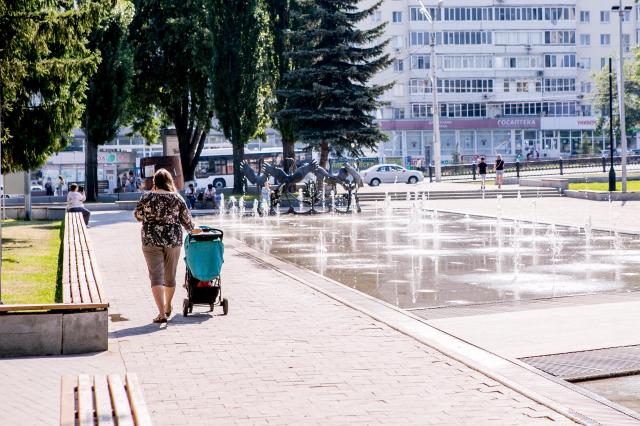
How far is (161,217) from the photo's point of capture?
428 inches

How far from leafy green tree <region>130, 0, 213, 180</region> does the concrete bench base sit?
40.7 metres

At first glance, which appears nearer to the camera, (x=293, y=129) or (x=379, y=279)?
(x=379, y=279)

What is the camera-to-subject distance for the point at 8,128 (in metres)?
22.4

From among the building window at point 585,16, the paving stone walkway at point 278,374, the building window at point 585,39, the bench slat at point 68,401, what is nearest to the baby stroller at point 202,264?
the paving stone walkway at point 278,374

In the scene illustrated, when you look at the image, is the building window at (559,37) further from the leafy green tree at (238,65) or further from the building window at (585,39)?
the leafy green tree at (238,65)

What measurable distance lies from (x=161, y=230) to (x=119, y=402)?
4642 mm

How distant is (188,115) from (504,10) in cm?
5117

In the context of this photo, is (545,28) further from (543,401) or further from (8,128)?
(543,401)

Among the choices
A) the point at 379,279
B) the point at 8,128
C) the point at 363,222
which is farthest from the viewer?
the point at 363,222

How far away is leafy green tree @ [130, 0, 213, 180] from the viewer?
50.4 meters

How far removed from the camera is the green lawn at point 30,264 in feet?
46.1

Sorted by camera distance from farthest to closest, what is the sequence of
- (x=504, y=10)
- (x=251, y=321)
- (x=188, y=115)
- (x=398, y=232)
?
(x=504, y=10) → (x=188, y=115) → (x=398, y=232) → (x=251, y=321)

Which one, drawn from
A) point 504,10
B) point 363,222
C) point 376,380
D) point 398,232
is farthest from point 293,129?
point 504,10

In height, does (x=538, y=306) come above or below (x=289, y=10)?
below
